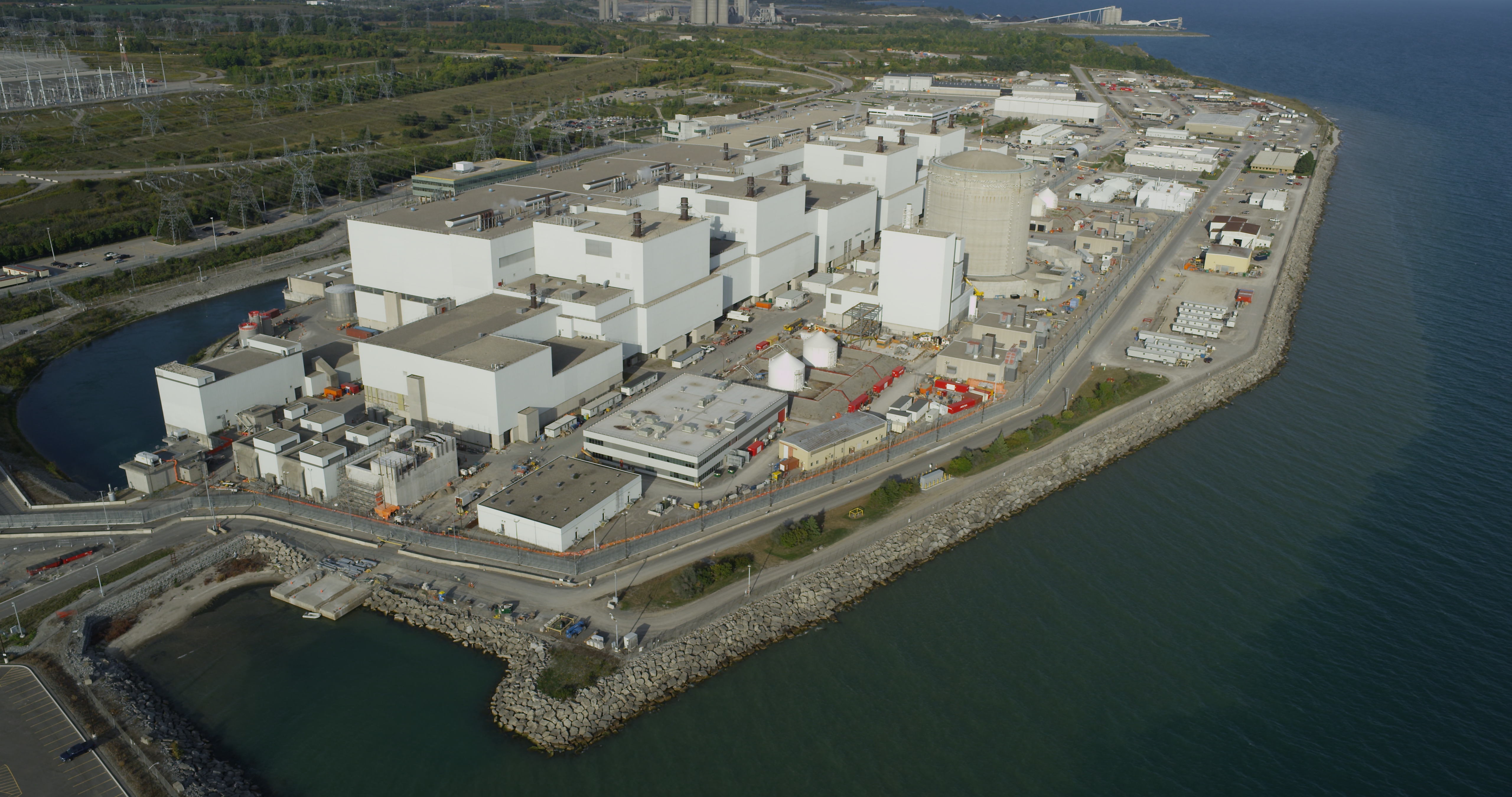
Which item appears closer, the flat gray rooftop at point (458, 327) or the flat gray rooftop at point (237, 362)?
the flat gray rooftop at point (237, 362)

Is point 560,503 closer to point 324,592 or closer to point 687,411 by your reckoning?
point 324,592

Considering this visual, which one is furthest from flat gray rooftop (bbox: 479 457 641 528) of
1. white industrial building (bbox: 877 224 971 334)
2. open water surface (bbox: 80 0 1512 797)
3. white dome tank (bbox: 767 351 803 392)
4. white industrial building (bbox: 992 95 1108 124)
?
white industrial building (bbox: 992 95 1108 124)

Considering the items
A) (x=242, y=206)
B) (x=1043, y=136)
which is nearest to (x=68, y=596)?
(x=242, y=206)

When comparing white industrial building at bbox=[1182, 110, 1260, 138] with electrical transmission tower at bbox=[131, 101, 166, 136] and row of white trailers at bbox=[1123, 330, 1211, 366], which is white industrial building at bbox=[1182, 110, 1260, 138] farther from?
electrical transmission tower at bbox=[131, 101, 166, 136]

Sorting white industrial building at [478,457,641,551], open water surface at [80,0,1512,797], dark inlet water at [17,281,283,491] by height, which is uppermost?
white industrial building at [478,457,641,551]

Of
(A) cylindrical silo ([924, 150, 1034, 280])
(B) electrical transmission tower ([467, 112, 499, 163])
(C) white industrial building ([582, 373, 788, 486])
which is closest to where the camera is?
(C) white industrial building ([582, 373, 788, 486])

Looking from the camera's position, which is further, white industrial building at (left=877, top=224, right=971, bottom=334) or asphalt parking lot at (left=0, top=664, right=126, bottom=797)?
white industrial building at (left=877, top=224, right=971, bottom=334)

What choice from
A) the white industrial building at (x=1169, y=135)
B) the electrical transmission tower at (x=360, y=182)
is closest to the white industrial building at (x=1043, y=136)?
the white industrial building at (x=1169, y=135)

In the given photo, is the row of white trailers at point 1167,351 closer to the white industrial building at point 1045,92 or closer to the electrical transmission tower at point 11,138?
the white industrial building at point 1045,92
